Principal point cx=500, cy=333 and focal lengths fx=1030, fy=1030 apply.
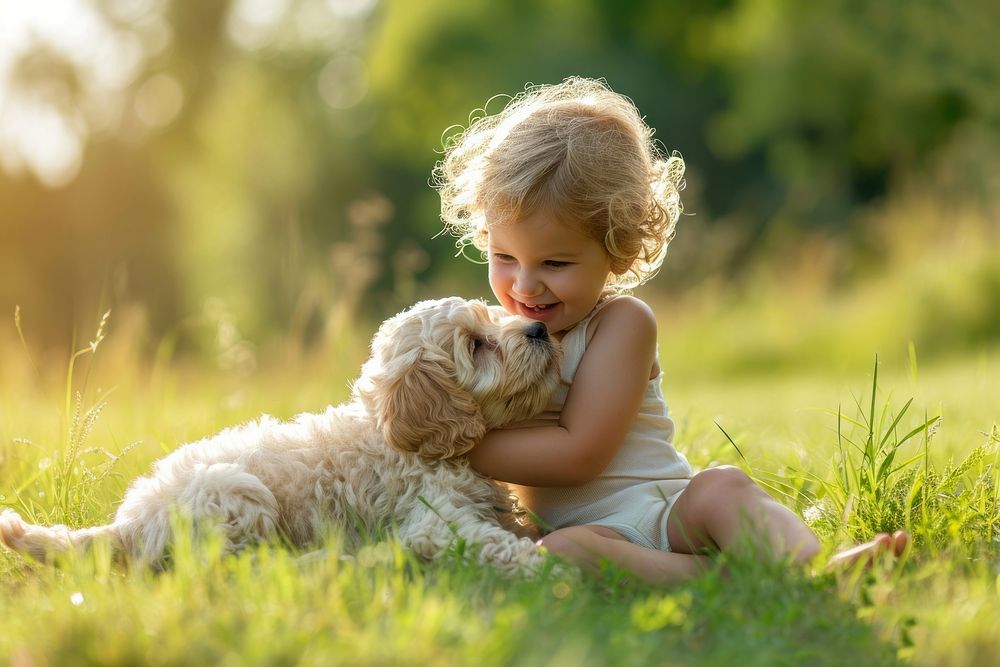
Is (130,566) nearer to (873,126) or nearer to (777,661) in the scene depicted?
(777,661)

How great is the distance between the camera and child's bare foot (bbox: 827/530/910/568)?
3049 millimetres

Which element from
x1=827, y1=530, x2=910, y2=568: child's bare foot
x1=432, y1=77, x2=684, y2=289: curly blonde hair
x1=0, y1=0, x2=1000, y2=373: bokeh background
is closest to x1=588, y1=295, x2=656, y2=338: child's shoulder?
x1=432, y1=77, x2=684, y2=289: curly blonde hair

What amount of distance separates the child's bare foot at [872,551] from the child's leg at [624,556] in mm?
420

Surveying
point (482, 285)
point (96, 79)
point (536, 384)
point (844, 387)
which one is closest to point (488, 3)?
point (482, 285)

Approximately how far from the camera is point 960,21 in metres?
16.7

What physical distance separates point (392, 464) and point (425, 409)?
0.94 ft

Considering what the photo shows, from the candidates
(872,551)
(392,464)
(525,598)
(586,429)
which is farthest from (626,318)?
(525,598)

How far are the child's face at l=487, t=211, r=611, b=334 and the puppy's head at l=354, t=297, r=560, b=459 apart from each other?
20cm

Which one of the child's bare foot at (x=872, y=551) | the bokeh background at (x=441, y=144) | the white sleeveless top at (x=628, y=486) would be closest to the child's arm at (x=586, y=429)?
the white sleeveless top at (x=628, y=486)

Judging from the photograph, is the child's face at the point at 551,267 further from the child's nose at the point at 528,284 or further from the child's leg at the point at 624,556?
the child's leg at the point at 624,556

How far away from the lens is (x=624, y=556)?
3.32 meters

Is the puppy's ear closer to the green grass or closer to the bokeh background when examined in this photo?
the green grass

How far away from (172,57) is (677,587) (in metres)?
28.4

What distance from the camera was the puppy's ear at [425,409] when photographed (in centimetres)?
345
